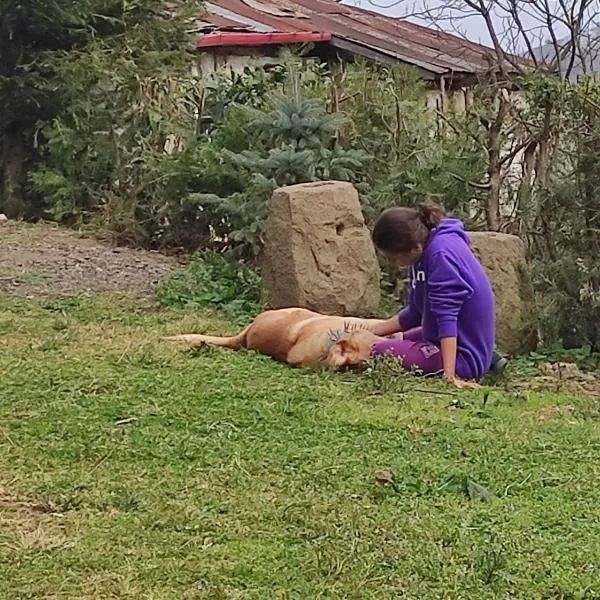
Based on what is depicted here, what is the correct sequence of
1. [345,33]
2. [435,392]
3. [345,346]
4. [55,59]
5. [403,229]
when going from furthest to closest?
[345,33]
[55,59]
[345,346]
[403,229]
[435,392]

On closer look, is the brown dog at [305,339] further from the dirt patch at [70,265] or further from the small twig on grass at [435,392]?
the dirt patch at [70,265]

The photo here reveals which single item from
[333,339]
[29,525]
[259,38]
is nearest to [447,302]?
[333,339]

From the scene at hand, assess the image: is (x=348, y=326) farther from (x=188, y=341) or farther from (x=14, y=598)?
(x=14, y=598)

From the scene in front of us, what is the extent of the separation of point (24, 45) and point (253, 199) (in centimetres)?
566

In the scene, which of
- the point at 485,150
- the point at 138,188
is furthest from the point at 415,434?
the point at 138,188

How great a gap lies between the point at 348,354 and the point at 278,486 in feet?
7.44

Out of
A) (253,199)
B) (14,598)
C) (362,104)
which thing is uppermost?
(362,104)

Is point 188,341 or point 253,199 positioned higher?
point 253,199

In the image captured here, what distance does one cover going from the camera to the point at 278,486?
13.9 feet

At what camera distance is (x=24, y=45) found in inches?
569

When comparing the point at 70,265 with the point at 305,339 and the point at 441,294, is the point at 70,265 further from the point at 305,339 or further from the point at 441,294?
the point at 441,294

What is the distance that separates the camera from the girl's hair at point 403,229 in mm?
6367

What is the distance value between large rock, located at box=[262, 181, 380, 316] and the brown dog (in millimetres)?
1162

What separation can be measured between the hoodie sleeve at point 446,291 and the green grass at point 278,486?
1.41 feet
